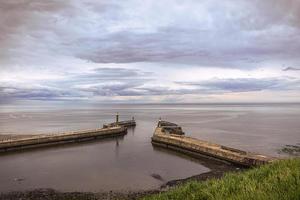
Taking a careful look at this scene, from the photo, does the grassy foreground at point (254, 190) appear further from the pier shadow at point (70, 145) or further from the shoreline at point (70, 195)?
the pier shadow at point (70, 145)

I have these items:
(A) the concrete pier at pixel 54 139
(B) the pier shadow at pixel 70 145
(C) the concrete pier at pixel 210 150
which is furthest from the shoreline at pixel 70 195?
(A) the concrete pier at pixel 54 139

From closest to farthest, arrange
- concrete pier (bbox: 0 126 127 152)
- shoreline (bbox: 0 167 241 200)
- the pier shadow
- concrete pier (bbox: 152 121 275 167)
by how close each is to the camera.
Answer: shoreline (bbox: 0 167 241 200)
concrete pier (bbox: 152 121 275 167)
the pier shadow
concrete pier (bbox: 0 126 127 152)

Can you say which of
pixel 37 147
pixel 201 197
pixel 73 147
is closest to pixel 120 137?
pixel 73 147

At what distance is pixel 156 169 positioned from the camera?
2670 centimetres

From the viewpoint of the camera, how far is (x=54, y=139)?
39.5 meters

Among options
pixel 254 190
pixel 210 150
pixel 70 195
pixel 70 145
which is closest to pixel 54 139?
pixel 70 145

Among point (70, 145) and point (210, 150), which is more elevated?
point (210, 150)

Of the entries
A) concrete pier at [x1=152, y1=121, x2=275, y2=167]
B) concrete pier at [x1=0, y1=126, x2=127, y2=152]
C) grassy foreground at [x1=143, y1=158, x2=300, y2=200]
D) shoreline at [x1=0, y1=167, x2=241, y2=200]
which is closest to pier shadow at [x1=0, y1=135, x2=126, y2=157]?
concrete pier at [x1=0, y1=126, x2=127, y2=152]

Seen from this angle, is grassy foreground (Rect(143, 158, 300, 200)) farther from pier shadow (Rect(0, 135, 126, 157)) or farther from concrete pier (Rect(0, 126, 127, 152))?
concrete pier (Rect(0, 126, 127, 152))

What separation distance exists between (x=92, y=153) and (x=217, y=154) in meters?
13.5

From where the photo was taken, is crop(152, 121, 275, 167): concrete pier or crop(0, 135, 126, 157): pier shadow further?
crop(0, 135, 126, 157): pier shadow

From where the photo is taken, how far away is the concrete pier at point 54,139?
3456cm

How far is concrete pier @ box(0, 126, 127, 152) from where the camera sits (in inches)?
1361

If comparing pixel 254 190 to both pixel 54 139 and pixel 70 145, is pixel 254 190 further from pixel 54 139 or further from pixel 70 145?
pixel 54 139
